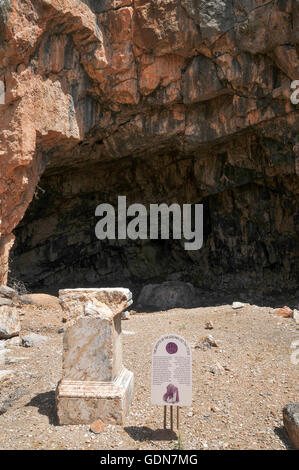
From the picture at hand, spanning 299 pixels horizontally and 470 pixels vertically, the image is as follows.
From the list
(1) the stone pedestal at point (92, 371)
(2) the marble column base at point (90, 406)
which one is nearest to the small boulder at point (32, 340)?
(1) the stone pedestal at point (92, 371)

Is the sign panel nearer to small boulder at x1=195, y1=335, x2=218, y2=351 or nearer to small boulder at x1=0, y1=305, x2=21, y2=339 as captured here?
small boulder at x1=195, y1=335, x2=218, y2=351

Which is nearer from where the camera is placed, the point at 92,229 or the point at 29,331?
the point at 29,331

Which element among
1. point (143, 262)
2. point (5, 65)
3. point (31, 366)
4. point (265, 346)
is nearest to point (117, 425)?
point (31, 366)

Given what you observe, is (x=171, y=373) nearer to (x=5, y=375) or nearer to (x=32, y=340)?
(x=5, y=375)

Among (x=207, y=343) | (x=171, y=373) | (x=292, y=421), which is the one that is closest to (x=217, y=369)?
(x=207, y=343)

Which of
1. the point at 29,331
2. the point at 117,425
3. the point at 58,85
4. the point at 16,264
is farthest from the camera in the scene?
the point at 16,264

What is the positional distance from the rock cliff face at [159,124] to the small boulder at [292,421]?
8.02m

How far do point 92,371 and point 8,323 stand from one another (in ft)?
14.0

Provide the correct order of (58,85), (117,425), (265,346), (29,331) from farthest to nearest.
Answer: (58,85) < (29,331) < (265,346) < (117,425)

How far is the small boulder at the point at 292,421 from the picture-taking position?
3570 millimetres

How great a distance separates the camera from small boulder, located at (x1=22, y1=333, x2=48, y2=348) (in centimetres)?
698

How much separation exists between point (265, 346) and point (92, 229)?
452 inches
